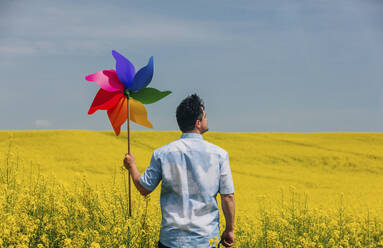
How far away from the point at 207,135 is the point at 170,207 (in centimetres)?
2239

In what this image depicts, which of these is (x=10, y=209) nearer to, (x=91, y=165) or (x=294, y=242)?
(x=294, y=242)

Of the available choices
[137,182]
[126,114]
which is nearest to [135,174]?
[137,182]

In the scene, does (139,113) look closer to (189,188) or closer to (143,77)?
(143,77)

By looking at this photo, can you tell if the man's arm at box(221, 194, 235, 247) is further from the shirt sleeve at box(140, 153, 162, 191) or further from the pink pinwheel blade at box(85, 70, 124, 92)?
the pink pinwheel blade at box(85, 70, 124, 92)

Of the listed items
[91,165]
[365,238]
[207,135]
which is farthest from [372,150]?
[365,238]

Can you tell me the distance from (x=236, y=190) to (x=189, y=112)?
11.0 m

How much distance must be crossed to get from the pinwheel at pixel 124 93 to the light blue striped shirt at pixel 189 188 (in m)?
1.14

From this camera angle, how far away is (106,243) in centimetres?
433

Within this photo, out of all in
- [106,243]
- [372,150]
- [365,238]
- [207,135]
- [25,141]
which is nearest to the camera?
[106,243]

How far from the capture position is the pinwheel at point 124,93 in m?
4.21

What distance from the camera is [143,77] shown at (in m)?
4.25

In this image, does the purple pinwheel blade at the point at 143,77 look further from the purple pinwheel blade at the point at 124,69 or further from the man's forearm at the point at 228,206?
the man's forearm at the point at 228,206

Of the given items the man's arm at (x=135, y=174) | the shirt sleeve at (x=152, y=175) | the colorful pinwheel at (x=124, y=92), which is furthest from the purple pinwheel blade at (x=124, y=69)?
the shirt sleeve at (x=152, y=175)

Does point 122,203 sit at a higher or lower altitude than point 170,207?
lower
